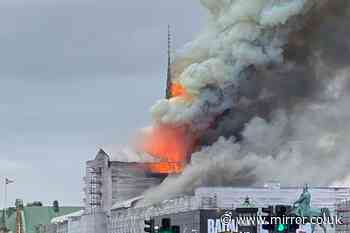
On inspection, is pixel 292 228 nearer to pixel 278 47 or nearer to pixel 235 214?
pixel 278 47

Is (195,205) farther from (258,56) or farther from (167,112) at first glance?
(258,56)

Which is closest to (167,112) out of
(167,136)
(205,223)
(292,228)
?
(167,136)

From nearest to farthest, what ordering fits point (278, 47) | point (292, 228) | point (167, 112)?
1. point (292, 228)
2. point (278, 47)
3. point (167, 112)

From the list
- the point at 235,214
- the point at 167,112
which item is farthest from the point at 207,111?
the point at 235,214

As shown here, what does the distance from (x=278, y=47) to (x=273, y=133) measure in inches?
1046

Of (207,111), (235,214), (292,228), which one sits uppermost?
(207,111)

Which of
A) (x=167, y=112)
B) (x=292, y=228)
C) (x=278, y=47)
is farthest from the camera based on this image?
(x=167, y=112)

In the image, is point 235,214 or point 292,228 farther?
point 235,214

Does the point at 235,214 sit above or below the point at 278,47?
below

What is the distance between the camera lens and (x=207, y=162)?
19450 centimetres

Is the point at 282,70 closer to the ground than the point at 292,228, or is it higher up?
higher up

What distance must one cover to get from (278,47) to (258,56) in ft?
10.00

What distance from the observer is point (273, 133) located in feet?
641

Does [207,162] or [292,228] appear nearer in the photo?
[292,228]
